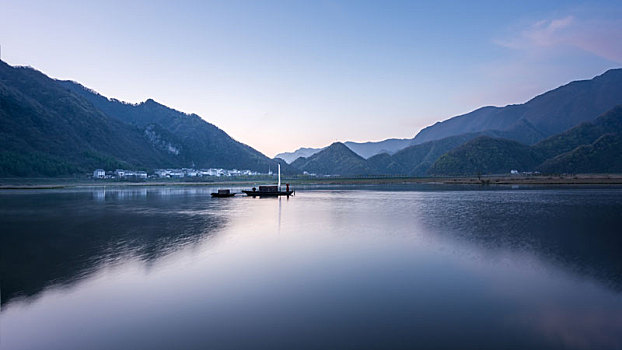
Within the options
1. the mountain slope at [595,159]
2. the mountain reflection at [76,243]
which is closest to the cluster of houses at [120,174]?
the mountain reflection at [76,243]

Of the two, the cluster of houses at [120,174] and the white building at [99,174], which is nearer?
the white building at [99,174]

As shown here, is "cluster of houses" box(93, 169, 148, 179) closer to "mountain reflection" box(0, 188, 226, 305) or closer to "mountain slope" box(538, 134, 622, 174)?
"mountain reflection" box(0, 188, 226, 305)

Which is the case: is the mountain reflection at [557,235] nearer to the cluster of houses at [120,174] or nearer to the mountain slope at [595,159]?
the cluster of houses at [120,174]

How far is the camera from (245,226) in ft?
101

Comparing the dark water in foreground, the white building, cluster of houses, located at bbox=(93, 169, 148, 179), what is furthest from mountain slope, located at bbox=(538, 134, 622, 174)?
the white building

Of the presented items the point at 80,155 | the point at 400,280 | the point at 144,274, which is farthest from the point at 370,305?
the point at 80,155

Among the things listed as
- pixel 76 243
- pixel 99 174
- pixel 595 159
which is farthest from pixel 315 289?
pixel 595 159

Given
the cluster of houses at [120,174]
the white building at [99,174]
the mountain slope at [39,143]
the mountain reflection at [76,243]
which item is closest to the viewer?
the mountain reflection at [76,243]

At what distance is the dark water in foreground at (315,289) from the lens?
351 inches

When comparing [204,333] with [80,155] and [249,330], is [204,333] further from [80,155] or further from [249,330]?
[80,155]

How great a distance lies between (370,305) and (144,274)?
10132 mm

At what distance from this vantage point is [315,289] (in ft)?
43.0

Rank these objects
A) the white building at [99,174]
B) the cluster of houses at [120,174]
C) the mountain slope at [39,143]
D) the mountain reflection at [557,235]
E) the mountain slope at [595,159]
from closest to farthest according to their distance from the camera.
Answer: the mountain reflection at [557,235]
the mountain slope at [39,143]
the white building at [99,174]
the cluster of houses at [120,174]
the mountain slope at [595,159]

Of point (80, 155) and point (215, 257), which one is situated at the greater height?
point (80, 155)
